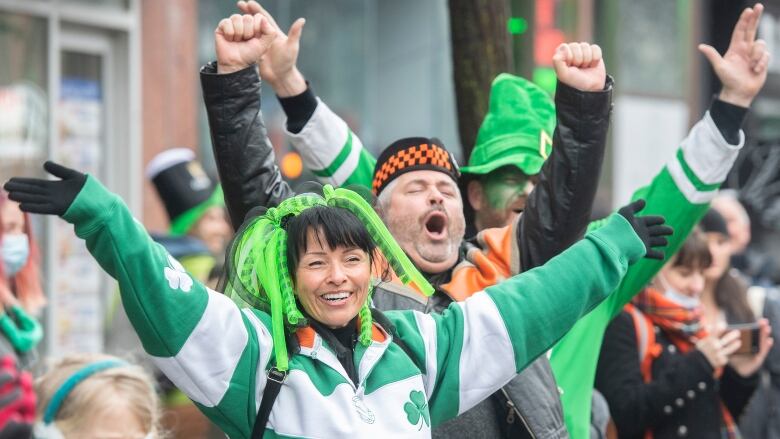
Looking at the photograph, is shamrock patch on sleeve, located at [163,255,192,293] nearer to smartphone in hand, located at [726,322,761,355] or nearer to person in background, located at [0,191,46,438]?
person in background, located at [0,191,46,438]

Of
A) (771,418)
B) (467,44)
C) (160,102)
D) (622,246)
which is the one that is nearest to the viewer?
(622,246)

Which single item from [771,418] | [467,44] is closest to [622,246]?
[467,44]

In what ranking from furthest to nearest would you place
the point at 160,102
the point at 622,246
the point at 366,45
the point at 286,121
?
the point at 366,45 → the point at 160,102 → the point at 286,121 → the point at 622,246

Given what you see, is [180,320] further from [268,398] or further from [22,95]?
[22,95]

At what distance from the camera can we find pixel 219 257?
20.1 feet

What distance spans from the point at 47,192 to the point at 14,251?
2.28m

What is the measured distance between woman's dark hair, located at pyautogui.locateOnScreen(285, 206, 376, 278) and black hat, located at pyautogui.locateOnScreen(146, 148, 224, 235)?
3712mm

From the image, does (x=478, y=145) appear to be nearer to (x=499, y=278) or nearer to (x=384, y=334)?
(x=499, y=278)

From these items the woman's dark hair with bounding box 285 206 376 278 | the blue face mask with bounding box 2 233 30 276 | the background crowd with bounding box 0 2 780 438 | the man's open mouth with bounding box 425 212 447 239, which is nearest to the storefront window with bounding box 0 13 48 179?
the background crowd with bounding box 0 2 780 438

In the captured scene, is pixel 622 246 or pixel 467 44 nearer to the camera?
pixel 622 246

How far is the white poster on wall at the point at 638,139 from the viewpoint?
1533 cm

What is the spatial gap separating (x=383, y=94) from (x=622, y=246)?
1049 cm

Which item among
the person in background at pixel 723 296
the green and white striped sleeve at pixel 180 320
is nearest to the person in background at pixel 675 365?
the person in background at pixel 723 296

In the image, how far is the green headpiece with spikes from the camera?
293cm
